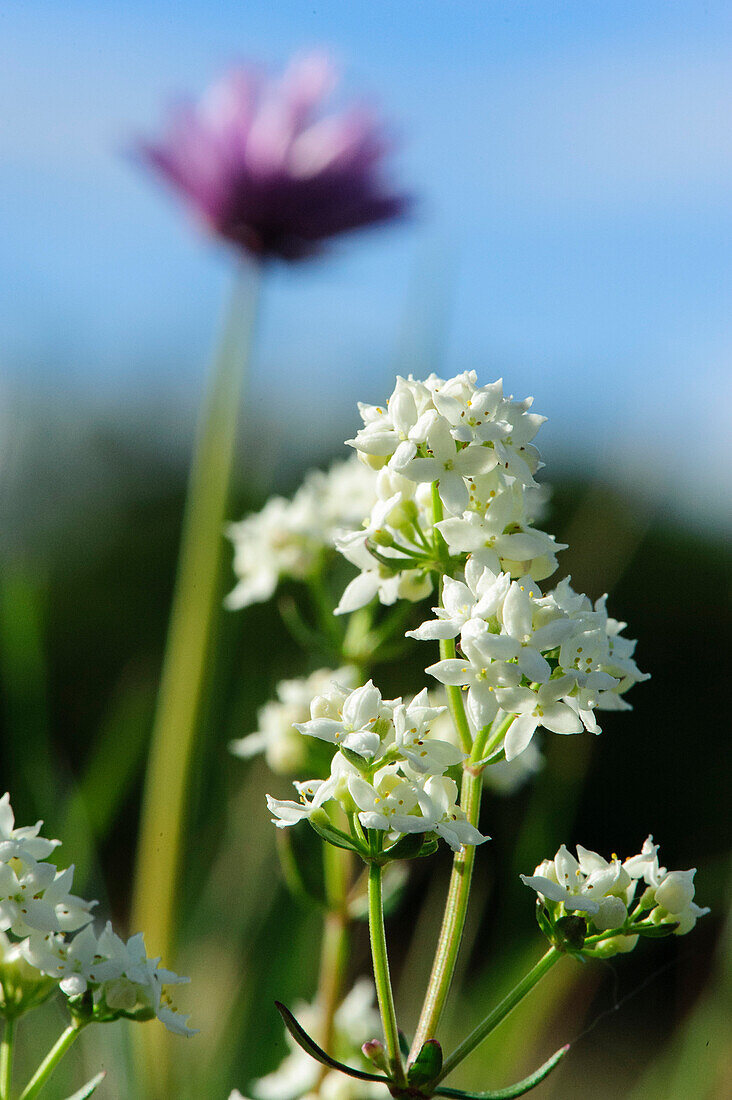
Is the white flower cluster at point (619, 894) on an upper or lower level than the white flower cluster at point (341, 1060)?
upper

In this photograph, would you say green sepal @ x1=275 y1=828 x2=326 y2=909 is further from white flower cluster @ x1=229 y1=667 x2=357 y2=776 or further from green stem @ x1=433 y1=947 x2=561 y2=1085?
green stem @ x1=433 y1=947 x2=561 y2=1085

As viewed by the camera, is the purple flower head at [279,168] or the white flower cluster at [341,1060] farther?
the purple flower head at [279,168]

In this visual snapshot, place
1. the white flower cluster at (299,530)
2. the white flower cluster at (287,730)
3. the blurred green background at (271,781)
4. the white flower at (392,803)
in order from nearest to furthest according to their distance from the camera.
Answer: the white flower at (392,803)
the white flower cluster at (287,730)
the white flower cluster at (299,530)
the blurred green background at (271,781)

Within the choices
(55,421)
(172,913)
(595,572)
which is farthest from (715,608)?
(172,913)

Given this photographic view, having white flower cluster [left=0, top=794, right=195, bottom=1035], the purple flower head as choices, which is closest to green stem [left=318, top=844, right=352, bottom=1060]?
white flower cluster [left=0, top=794, right=195, bottom=1035]

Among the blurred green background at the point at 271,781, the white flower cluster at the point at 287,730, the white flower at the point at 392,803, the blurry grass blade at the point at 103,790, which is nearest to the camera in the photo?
the white flower at the point at 392,803

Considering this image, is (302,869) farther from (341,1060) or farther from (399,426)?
(399,426)

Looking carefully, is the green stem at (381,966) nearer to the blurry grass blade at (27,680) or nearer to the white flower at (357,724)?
the white flower at (357,724)

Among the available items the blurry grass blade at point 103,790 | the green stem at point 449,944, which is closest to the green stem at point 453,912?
the green stem at point 449,944
